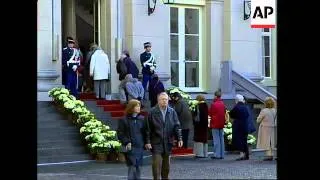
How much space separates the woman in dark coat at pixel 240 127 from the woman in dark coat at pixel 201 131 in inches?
27.8

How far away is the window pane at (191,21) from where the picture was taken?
25.0m

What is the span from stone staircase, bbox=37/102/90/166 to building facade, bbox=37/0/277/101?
4.24ft

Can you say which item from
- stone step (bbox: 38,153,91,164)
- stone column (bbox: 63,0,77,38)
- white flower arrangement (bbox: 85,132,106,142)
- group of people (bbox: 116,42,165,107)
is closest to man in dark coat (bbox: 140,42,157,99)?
group of people (bbox: 116,42,165,107)

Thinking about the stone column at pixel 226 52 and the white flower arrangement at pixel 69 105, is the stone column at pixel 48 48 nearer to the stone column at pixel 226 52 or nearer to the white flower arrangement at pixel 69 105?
the white flower arrangement at pixel 69 105

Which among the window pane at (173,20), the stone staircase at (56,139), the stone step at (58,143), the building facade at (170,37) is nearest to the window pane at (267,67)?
the building facade at (170,37)

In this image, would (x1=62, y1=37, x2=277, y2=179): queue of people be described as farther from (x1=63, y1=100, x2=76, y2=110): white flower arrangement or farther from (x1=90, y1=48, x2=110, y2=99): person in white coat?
(x1=63, y1=100, x2=76, y2=110): white flower arrangement

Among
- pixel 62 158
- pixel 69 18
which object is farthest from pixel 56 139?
pixel 69 18

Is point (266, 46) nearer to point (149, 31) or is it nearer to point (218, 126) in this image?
point (149, 31)

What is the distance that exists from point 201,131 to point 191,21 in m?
7.56

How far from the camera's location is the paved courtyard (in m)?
13.0

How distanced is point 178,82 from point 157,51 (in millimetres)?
1991
